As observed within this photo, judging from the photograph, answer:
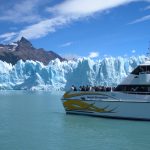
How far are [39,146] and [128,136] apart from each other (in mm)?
4742

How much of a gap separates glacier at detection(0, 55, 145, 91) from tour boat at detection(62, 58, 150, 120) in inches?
2162

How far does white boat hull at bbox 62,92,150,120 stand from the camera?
70.8 ft

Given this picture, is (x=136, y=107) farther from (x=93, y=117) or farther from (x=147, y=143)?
(x=147, y=143)

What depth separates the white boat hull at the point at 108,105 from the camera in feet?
70.8

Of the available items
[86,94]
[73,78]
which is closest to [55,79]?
[73,78]

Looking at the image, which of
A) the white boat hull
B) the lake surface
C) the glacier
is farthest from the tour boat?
the glacier

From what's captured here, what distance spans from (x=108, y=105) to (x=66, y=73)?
91.5m

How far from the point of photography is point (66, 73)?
11419 cm

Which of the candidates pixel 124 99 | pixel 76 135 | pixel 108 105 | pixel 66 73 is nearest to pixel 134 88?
pixel 124 99

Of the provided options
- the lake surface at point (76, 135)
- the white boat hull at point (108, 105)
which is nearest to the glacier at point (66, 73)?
the white boat hull at point (108, 105)

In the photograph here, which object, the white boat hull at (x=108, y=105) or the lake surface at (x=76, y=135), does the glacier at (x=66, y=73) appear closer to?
the white boat hull at (x=108, y=105)

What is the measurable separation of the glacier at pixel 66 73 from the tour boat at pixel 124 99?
54.9m

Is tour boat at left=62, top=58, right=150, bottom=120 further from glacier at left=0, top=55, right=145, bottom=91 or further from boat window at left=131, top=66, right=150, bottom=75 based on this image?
glacier at left=0, top=55, right=145, bottom=91

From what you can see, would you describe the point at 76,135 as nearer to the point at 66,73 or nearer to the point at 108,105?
the point at 108,105
